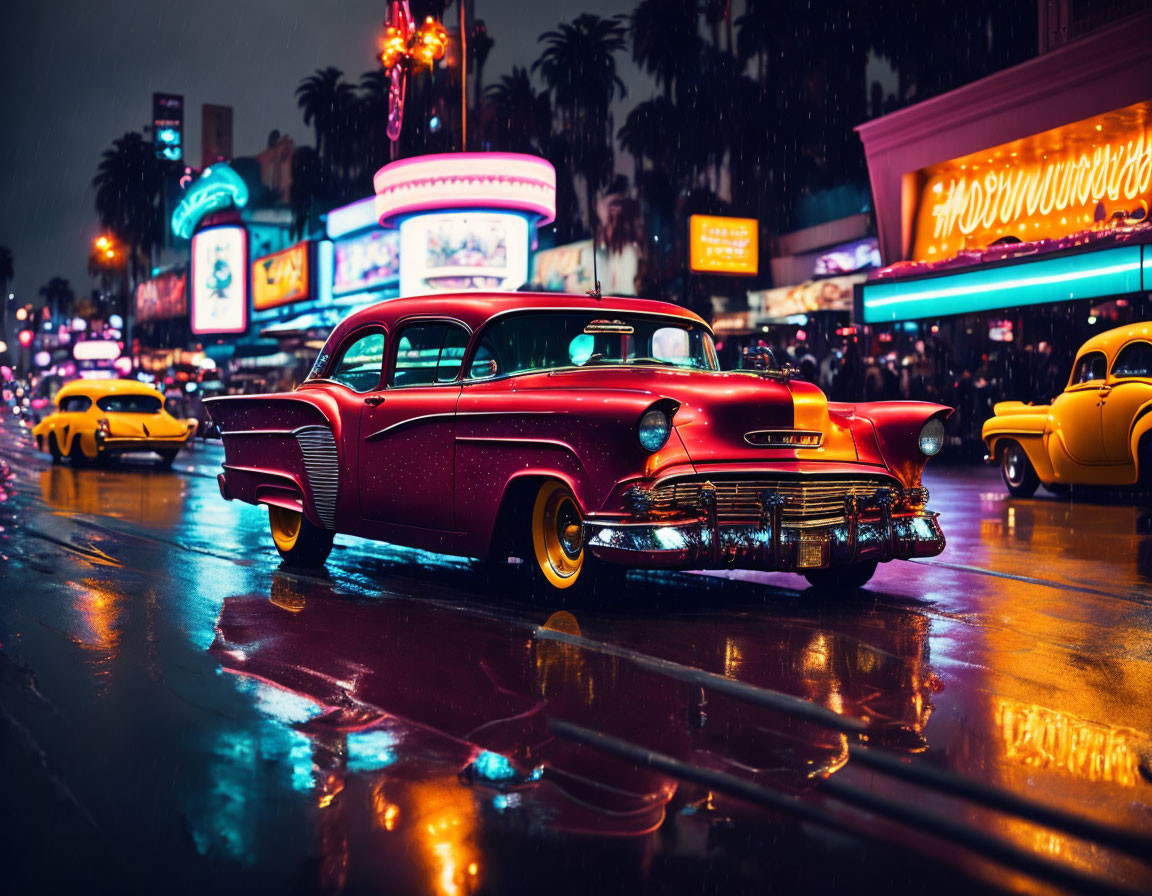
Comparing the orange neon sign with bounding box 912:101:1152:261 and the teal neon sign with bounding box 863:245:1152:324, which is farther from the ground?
the orange neon sign with bounding box 912:101:1152:261

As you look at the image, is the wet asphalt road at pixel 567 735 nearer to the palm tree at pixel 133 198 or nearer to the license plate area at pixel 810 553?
the license plate area at pixel 810 553

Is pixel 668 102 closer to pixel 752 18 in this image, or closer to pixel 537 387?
pixel 752 18

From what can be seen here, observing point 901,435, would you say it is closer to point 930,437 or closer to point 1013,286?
point 930,437

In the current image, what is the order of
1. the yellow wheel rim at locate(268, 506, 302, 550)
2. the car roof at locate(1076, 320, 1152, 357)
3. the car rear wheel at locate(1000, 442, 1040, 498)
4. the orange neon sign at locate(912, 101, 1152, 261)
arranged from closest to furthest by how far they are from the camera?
1. the yellow wheel rim at locate(268, 506, 302, 550)
2. the car roof at locate(1076, 320, 1152, 357)
3. the car rear wheel at locate(1000, 442, 1040, 498)
4. the orange neon sign at locate(912, 101, 1152, 261)

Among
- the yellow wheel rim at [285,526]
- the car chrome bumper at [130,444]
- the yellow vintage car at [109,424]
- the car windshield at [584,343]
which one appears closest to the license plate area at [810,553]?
the car windshield at [584,343]

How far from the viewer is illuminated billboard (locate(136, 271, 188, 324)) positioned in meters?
86.6

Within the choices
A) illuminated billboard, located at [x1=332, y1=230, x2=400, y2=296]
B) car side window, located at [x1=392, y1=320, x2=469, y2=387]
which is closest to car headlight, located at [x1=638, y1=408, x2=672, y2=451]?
car side window, located at [x1=392, y1=320, x2=469, y2=387]

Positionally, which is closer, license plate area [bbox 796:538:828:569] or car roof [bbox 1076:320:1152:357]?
license plate area [bbox 796:538:828:569]

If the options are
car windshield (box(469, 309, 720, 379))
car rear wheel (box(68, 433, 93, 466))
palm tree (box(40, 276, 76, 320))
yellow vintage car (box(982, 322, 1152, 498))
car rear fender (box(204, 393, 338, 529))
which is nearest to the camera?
car windshield (box(469, 309, 720, 379))

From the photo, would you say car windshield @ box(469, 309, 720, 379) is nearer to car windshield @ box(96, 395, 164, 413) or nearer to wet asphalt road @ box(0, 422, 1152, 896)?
wet asphalt road @ box(0, 422, 1152, 896)

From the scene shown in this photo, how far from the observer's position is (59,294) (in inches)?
6668

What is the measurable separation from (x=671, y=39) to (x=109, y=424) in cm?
3502

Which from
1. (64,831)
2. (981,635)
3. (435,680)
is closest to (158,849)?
(64,831)

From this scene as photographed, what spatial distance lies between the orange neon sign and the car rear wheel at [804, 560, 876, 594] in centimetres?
1474
